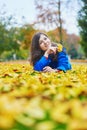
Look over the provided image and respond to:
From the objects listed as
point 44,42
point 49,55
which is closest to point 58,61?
point 49,55

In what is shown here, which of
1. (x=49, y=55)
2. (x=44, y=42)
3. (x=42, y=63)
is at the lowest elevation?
(x=42, y=63)

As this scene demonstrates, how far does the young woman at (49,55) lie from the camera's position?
260 inches

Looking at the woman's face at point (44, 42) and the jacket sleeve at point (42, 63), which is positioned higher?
the woman's face at point (44, 42)

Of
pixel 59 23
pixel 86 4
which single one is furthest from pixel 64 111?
pixel 86 4

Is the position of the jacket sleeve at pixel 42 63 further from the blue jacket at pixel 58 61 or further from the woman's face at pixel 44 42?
the woman's face at pixel 44 42

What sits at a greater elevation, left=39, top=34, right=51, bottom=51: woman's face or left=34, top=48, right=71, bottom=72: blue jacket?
left=39, top=34, right=51, bottom=51: woman's face

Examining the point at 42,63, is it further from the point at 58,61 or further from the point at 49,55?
the point at 58,61

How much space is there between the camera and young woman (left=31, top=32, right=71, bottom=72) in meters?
6.61

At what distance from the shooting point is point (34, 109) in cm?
173

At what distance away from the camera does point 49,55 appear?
6766 mm

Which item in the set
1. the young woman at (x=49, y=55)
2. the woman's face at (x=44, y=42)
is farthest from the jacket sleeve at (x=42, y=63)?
the woman's face at (x=44, y=42)

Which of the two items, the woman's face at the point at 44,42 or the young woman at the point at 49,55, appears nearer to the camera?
the young woman at the point at 49,55

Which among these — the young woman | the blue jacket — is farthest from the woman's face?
the blue jacket

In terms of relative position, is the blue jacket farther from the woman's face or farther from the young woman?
the woman's face
